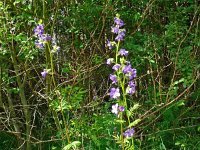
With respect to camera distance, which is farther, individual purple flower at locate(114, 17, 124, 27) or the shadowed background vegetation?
the shadowed background vegetation

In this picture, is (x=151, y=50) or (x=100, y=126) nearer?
(x=100, y=126)

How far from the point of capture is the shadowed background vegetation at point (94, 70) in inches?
153

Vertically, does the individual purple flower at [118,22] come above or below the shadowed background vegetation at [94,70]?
above

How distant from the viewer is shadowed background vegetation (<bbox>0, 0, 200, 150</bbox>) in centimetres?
388

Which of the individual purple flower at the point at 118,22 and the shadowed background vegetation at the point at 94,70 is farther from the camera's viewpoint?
the shadowed background vegetation at the point at 94,70

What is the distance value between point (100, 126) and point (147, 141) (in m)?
0.61

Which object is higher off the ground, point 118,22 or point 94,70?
point 118,22

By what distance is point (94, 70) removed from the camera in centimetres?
460

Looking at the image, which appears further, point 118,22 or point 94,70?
point 94,70

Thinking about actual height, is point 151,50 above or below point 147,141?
above

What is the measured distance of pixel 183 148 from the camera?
420cm

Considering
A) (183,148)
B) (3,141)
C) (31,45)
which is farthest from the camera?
(3,141)

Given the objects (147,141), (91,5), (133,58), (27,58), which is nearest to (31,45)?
(27,58)

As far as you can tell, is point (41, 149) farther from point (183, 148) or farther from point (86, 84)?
point (183, 148)
